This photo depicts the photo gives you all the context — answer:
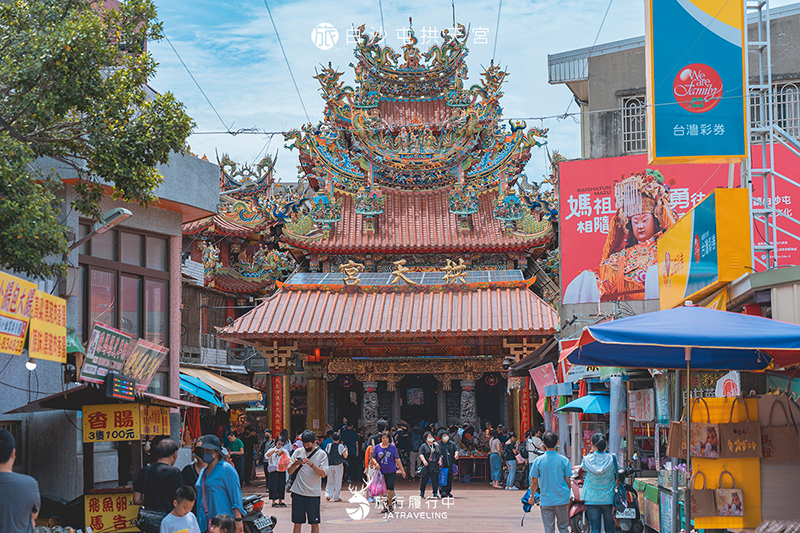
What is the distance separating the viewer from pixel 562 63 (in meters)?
26.4

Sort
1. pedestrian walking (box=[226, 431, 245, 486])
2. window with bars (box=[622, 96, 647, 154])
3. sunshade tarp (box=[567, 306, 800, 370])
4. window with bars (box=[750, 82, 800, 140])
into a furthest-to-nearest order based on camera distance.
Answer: window with bars (box=[622, 96, 647, 154]) → window with bars (box=[750, 82, 800, 140]) → pedestrian walking (box=[226, 431, 245, 486]) → sunshade tarp (box=[567, 306, 800, 370])

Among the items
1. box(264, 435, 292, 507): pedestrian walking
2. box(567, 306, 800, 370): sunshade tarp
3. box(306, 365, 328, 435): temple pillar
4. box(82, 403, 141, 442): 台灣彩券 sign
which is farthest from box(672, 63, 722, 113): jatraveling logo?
box(306, 365, 328, 435): temple pillar

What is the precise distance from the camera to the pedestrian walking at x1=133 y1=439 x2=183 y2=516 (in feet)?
27.7

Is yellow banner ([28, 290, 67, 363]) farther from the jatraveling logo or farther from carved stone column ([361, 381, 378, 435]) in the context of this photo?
carved stone column ([361, 381, 378, 435])

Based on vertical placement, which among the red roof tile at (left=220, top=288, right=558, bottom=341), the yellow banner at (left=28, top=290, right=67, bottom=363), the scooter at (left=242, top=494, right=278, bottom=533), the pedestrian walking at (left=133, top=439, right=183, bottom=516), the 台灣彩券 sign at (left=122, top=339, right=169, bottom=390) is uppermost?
the red roof tile at (left=220, top=288, right=558, bottom=341)

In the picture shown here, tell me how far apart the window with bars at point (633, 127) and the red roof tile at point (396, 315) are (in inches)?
199

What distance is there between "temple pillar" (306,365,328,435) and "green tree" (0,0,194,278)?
56.1ft

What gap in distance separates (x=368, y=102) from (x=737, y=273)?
62.0 feet

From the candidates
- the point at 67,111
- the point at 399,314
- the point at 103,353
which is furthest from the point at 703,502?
the point at 399,314

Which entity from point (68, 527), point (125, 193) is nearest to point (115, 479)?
point (68, 527)

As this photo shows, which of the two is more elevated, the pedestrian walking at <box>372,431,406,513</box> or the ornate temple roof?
the ornate temple roof

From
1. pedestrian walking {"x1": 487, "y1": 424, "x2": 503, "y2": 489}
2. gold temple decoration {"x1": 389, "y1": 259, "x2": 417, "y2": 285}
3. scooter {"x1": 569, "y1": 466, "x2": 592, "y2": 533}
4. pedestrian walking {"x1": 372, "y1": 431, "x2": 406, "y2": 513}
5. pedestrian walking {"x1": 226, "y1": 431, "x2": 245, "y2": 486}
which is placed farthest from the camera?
gold temple decoration {"x1": 389, "y1": 259, "x2": 417, "y2": 285}

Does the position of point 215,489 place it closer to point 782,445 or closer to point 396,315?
point 782,445

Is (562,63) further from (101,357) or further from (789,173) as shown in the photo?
(101,357)
